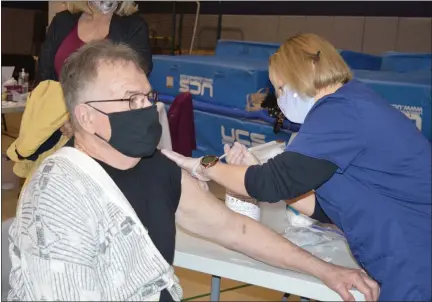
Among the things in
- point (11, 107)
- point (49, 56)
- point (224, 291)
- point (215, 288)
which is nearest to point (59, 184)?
point (215, 288)

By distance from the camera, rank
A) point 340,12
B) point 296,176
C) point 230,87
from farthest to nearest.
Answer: point 340,12 < point 230,87 < point 296,176

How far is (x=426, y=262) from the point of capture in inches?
71.4

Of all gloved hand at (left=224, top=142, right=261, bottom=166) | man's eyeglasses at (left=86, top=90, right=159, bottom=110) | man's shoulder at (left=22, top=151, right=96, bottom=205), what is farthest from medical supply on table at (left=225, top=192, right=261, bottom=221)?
man's shoulder at (left=22, top=151, right=96, bottom=205)

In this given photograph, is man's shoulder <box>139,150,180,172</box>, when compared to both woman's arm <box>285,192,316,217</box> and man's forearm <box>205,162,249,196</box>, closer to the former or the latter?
man's forearm <box>205,162,249,196</box>

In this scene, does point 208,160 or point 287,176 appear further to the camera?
point 208,160

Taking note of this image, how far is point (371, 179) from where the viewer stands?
1.83 meters

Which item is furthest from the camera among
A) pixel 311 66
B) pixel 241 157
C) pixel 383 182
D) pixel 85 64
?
pixel 241 157

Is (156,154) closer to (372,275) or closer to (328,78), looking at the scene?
(328,78)

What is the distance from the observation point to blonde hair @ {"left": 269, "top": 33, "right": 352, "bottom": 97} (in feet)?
6.38

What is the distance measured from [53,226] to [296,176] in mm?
711

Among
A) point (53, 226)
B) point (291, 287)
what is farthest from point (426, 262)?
point (53, 226)

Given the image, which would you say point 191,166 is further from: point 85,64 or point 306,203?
point 85,64

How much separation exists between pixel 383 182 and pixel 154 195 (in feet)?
2.13

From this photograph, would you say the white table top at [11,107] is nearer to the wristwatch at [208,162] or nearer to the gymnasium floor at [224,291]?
the gymnasium floor at [224,291]
